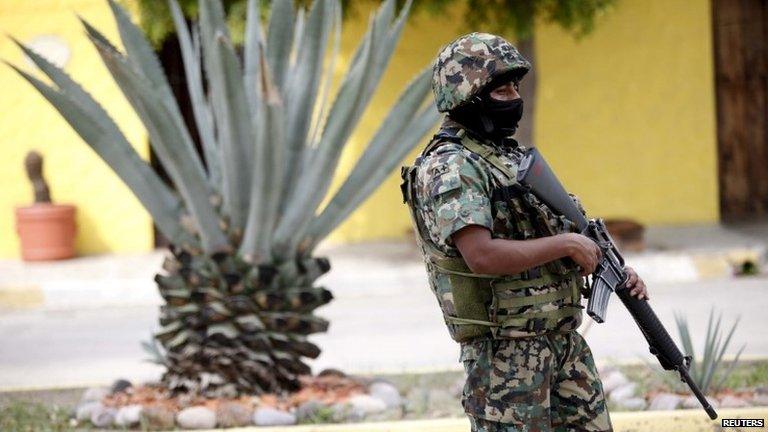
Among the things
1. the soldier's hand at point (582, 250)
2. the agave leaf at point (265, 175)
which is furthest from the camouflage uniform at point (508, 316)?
the agave leaf at point (265, 175)

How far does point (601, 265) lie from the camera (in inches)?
115

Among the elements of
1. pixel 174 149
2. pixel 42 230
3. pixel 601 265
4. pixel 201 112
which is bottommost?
pixel 601 265

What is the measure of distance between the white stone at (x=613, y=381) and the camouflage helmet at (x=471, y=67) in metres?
2.52

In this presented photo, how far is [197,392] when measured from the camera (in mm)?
4918

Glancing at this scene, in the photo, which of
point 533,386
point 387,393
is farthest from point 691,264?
point 533,386

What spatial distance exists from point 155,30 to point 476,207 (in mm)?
7990

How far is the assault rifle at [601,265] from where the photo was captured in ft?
9.08

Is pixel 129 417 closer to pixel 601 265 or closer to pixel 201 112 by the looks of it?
pixel 201 112

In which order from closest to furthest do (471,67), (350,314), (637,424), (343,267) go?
(471,67) → (637,424) → (350,314) → (343,267)

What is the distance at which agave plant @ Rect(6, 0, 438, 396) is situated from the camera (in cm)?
475

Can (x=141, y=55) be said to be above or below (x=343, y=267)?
above

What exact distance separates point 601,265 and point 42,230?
9360 mm

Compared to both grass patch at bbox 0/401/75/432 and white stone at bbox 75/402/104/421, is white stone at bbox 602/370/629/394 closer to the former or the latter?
white stone at bbox 75/402/104/421
